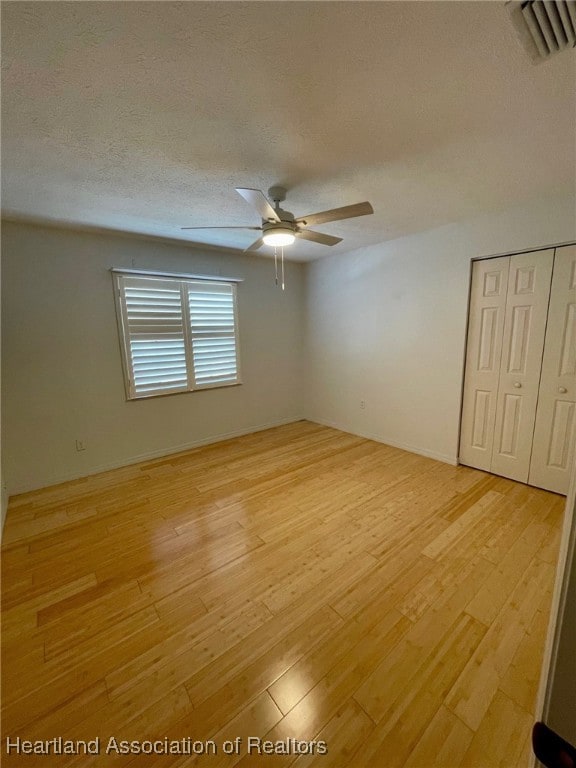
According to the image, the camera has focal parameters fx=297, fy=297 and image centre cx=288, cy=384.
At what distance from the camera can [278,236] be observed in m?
2.10

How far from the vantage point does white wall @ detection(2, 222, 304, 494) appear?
2686 millimetres

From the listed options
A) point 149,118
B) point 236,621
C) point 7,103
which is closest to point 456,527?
point 236,621

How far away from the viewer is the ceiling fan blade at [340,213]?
182 cm

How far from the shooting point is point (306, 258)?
169 inches

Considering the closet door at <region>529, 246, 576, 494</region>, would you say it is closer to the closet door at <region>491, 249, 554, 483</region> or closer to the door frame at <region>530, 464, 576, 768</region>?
the closet door at <region>491, 249, 554, 483</region>

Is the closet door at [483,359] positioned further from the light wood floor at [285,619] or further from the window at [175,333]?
the window at [175,333]

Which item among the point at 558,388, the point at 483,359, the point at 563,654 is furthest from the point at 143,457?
the point at 558,388

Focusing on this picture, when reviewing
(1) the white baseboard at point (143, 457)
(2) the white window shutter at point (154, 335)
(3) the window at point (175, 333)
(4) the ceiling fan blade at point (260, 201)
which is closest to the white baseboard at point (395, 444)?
(1) the white baseboard at point (143, 457)

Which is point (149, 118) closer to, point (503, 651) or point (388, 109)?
point (388, 109)

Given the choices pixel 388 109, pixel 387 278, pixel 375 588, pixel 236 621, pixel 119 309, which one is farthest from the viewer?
pixel 387 278

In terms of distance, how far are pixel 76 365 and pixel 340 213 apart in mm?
2841

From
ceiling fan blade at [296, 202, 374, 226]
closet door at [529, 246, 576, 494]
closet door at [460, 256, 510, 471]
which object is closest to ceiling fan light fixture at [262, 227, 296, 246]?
ceiling fan blade at [296, 202, 374, 226]

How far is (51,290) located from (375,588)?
3.60m

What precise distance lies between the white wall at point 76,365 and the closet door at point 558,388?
3.28m
